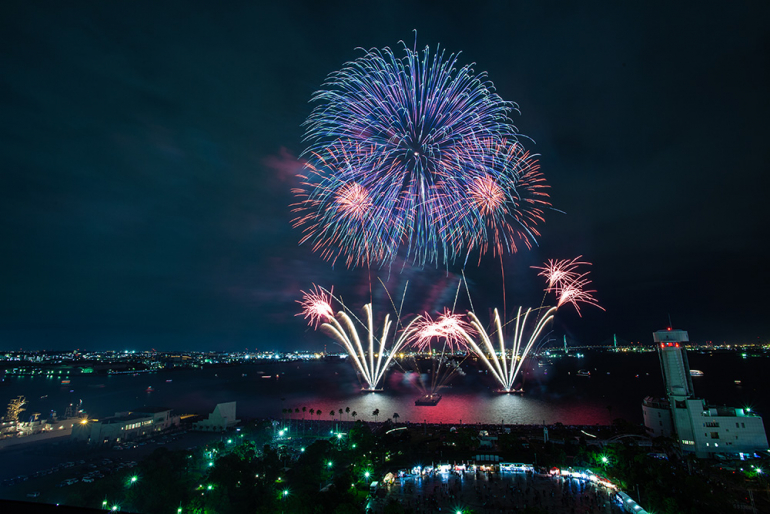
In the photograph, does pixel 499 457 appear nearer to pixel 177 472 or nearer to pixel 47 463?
pixel 177 472

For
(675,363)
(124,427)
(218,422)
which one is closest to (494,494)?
(675,363)

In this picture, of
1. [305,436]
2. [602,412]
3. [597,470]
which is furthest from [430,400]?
[597,470]

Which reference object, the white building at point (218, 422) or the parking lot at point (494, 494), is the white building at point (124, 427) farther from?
the parking lot at point (494, 494)

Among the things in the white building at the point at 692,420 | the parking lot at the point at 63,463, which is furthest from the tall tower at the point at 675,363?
the parking lot at the point at 63,463

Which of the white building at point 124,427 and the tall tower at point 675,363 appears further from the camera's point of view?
the white building at point 124,427

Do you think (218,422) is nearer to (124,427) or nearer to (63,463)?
(124,427)

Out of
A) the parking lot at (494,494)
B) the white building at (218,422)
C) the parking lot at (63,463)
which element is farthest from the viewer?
the white building at (218,422)

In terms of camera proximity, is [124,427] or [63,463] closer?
[63,463]
